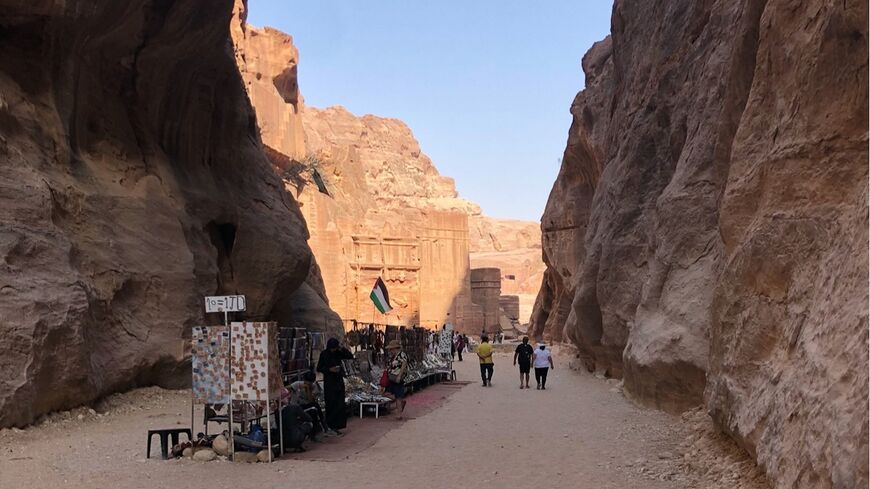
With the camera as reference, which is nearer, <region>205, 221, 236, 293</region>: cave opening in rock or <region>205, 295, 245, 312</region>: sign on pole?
<region>205, 295, 245, 312</region>: sign on pole

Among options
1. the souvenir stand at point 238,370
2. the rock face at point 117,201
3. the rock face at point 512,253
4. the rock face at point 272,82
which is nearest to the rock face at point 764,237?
the souvenir stand at point 238,370

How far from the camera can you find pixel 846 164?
622cm


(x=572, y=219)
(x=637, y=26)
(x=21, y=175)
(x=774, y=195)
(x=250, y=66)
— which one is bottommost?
(x=774, y=195)

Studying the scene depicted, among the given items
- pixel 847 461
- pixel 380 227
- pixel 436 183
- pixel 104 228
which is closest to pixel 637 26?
pixel 104 228

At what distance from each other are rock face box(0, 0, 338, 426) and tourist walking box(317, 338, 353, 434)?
3.88 metres

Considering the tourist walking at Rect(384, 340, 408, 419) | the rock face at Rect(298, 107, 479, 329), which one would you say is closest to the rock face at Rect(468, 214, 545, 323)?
the rock face at Rect(298, 107, 479, 329)

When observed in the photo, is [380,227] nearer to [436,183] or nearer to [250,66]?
[250,66]

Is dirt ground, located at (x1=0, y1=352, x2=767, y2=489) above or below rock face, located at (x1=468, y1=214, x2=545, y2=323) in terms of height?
below

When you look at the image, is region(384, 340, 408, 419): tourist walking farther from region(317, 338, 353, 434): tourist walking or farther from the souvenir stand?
the souvenir stand

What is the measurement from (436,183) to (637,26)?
104621mm

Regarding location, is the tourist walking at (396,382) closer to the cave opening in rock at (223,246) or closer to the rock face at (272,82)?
the cave opening in rock at (223,246)

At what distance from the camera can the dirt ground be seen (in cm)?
770

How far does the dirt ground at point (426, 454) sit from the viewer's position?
7.70m

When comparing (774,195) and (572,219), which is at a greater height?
(572,219)
